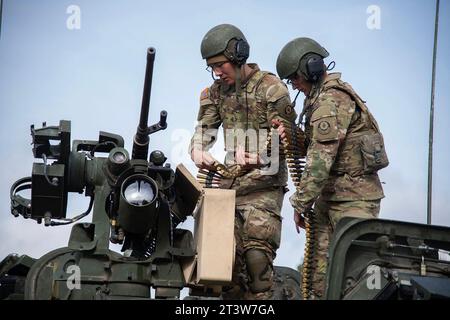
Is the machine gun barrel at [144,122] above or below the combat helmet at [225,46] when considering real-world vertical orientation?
below

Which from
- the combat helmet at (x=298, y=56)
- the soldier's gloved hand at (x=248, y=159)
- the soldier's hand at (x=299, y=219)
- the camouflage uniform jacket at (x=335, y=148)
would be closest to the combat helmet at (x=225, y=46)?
the combat helmet at (x=298, y=56)

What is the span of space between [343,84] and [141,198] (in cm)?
216

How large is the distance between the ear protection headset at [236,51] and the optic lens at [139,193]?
1.81 meters

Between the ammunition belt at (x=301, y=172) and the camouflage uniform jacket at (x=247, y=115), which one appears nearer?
the ammunition belt at (x=301, y=172)

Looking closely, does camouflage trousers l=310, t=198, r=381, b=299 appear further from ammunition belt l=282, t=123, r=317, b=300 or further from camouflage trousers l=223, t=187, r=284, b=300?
camouflage trousers l=223, t=187, r=284, b=300

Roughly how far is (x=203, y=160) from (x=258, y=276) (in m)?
1.26

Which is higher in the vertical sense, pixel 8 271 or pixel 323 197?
pixel 323 197

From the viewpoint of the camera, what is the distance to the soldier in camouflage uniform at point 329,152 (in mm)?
9320

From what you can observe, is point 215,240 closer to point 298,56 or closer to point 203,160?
point 203,160

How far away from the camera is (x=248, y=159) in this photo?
9719 millimetres

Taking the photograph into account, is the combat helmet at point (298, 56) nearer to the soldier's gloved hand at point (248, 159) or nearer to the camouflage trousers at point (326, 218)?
the soldier's gloved hand at point (248, 159)

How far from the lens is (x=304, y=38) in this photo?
9930 millimetres
